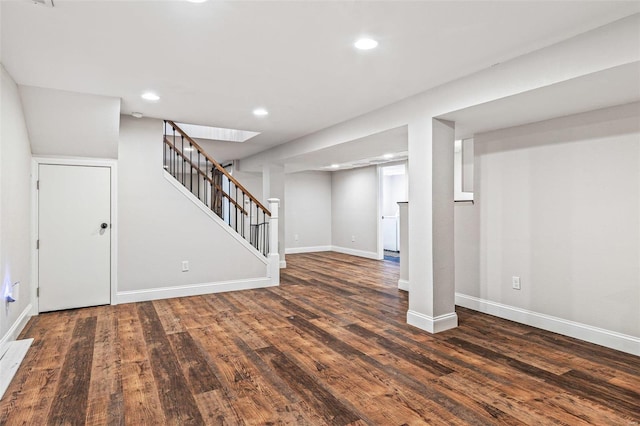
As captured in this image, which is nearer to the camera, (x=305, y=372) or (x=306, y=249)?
(x=305, y=372)

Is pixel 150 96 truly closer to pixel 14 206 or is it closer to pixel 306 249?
pixel 14 206

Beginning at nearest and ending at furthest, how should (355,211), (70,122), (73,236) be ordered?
(70,122) < (73,236) < (355,211)

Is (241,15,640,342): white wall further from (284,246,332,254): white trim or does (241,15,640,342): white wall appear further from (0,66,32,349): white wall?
(284,246,332,254): white trim

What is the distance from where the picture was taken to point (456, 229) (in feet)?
14.6

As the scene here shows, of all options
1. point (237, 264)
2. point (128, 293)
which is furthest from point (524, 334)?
point (128, 293)

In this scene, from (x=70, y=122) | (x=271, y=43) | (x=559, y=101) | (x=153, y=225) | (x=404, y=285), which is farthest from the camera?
(x=404, y=285)

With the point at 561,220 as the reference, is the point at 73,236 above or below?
below

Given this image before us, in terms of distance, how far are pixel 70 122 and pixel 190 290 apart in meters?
2.48

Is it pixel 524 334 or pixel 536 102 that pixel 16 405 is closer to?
pixel 524 334

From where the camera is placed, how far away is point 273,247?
5660 millimetres

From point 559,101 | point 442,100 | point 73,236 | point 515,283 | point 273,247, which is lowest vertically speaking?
point 515,283

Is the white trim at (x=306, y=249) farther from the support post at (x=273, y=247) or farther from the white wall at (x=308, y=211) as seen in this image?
the support post at (x=273, y=247)

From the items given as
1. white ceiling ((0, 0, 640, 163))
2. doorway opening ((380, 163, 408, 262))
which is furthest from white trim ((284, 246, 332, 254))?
white ceiling ((0, 0, 640, 163))

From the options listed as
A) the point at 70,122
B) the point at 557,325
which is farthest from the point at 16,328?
the point at 557,325
